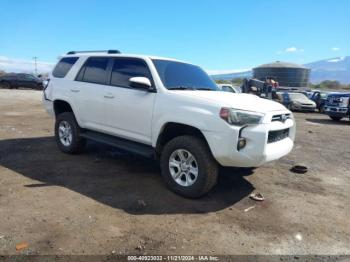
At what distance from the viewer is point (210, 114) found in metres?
4.22

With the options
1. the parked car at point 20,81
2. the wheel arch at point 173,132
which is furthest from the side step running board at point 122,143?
the parked car at point 20,81

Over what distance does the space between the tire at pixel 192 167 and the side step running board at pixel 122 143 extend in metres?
0.33

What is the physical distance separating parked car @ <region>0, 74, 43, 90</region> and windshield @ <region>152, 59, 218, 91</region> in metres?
32.4

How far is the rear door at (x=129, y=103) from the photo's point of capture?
4.99m

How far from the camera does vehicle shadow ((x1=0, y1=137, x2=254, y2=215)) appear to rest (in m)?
4.38

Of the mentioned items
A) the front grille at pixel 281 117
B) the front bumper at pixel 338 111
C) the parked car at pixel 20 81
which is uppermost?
the front grille at pixel 281 117

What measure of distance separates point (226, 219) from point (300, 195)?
1.59 m

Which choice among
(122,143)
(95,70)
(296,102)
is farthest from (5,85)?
(122,143)

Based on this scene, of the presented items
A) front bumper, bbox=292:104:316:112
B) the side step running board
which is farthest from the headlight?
front bumper, bbox=292:104:316:112

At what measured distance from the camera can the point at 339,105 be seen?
15.7 meters

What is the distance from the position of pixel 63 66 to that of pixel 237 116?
13.7 ft

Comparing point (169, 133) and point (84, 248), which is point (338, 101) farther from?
point (84, 248)

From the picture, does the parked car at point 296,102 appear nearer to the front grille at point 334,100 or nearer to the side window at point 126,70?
the front grille at point 334,100

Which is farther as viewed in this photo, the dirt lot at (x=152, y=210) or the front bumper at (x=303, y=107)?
the front bumper at (x=303, y=107)
